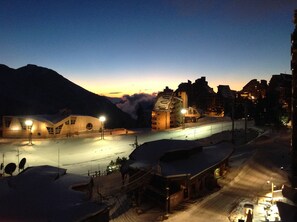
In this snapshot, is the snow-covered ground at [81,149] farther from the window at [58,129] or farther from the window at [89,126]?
the window at [89,126]

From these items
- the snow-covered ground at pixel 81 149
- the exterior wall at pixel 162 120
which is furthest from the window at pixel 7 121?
the exterior wall at pixel 162 120

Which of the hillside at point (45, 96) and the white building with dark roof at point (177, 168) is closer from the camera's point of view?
the white building with dark roof at point (177, 168)

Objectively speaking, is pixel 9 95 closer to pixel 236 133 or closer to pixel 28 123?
pixel 28 123

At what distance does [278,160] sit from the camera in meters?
31.6

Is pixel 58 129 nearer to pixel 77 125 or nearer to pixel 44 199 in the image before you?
pixel 77 125

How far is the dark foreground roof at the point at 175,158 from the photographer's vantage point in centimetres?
2247

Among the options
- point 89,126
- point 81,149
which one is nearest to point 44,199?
point 81,149

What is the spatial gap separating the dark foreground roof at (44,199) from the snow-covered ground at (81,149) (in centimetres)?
923

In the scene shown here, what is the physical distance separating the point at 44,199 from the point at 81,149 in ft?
75.9

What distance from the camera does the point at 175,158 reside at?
24453mm

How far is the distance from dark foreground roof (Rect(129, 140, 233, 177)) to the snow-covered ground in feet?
24.9

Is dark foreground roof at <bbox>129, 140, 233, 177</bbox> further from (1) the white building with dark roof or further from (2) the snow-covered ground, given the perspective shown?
(2) the snow-covered ground

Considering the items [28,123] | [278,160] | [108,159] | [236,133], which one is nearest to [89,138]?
[28,123]

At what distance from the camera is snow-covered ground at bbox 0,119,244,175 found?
3301 cm
